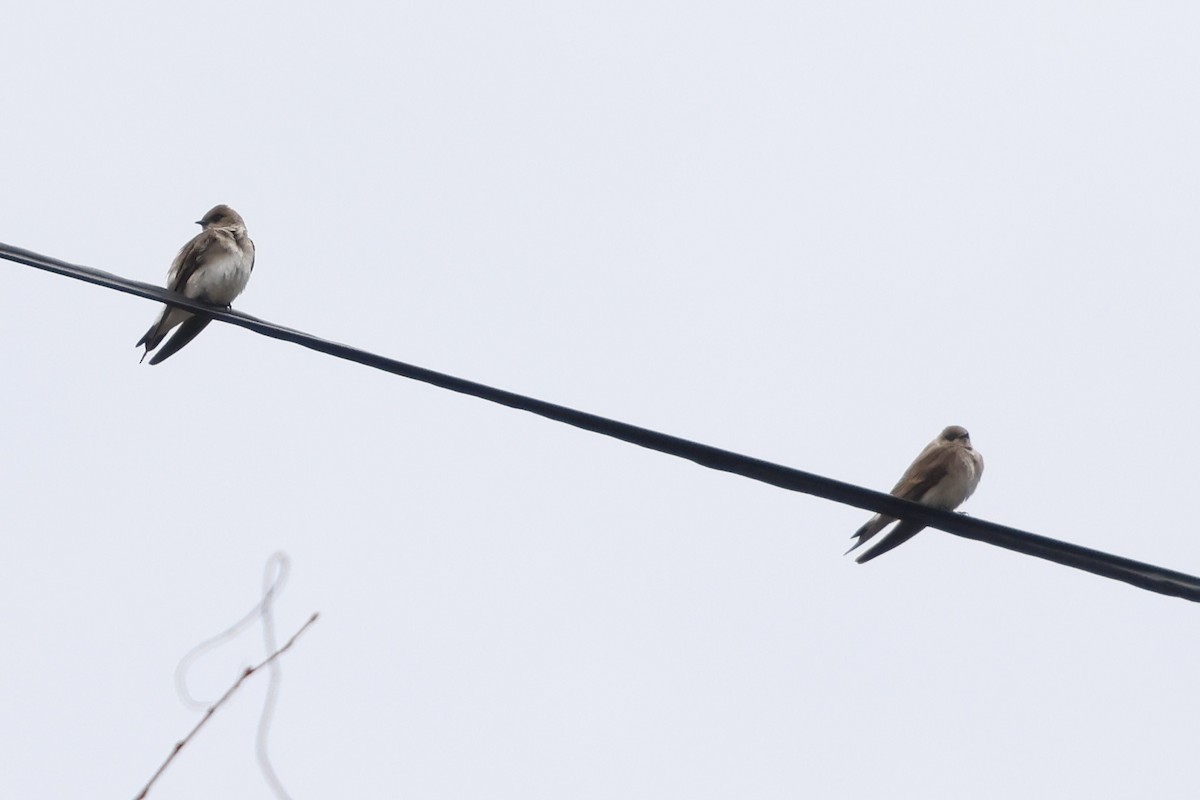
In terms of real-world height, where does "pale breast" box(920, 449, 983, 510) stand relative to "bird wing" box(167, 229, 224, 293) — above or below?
above

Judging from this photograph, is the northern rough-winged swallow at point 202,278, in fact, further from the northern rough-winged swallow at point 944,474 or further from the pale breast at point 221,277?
the northern rough-winged swallow at point 944,474

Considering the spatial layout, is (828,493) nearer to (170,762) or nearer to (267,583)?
(267,583)

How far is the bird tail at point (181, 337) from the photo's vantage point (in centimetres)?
786

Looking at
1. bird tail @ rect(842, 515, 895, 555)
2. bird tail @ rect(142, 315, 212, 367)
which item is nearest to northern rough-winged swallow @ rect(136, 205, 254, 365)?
bird tail @ rect(142, 315, 212, 367)

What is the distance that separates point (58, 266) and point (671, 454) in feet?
6.30

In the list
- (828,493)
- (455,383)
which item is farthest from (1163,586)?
(455,383)

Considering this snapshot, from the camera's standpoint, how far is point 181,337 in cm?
785

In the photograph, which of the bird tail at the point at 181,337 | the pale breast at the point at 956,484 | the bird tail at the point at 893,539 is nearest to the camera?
the bird tail at the point at 893,539

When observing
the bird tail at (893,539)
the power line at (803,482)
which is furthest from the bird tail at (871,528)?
the power line at (803,482)

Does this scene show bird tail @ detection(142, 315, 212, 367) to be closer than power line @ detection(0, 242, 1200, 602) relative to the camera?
No

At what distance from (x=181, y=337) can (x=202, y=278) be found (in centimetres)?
36

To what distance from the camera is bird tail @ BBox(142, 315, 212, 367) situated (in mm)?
7855

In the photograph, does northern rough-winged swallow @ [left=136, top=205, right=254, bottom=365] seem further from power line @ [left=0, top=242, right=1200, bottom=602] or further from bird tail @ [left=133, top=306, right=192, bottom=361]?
power line @ [left=0, top=242, right=1200, bottom=602]

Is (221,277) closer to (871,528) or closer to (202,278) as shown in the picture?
(202,278)
